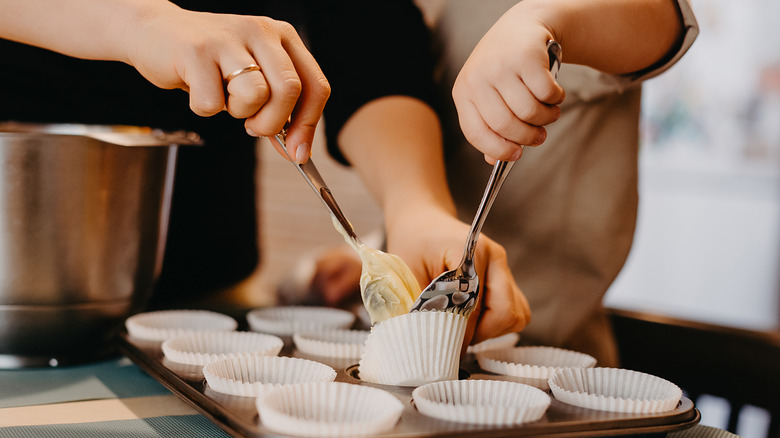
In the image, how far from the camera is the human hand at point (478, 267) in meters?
0.66

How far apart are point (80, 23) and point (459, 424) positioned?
461 millimetres

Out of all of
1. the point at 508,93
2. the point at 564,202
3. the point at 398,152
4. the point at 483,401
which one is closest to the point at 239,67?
the point at 508,93

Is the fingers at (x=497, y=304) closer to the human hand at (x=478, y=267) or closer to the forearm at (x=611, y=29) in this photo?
the human hand at (x=478, y=267)

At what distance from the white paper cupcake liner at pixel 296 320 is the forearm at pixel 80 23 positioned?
307mm

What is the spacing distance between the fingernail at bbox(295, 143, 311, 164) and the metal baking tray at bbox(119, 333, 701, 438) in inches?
7.0

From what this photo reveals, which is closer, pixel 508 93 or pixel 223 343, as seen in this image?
pixel 508 93

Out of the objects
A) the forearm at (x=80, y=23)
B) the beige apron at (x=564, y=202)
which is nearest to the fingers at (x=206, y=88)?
the forearm at (x=80, y=23)

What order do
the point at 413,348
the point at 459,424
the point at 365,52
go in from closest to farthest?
the point at 459,424 → the point at 413,348 → the point at 365,52

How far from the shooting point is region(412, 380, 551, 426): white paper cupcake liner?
1.52 feet

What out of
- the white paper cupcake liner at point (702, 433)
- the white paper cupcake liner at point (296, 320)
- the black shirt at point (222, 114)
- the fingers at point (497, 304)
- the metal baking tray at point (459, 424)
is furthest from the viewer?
the black shirt at point (222, 114)

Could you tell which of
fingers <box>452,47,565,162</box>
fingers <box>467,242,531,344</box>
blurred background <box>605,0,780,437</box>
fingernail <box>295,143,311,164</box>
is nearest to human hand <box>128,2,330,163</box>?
fingernail <box>295,143,311,164</box>

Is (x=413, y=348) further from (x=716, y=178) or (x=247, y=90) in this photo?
(x=716, y=178)

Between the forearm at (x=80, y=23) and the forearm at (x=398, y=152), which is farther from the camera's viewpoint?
the forearm at (x=398, y=152)

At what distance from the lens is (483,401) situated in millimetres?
526
